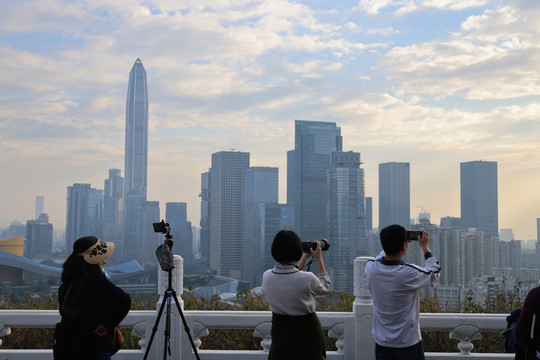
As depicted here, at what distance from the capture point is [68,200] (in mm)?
134750

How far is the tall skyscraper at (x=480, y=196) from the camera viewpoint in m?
117

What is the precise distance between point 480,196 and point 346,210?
30831 millimetres

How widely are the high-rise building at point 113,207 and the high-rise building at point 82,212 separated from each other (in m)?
2.43

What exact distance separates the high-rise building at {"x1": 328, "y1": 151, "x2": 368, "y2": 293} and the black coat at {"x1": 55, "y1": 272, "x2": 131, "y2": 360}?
352 feet

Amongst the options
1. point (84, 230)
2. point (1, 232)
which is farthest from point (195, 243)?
point (1, 232)

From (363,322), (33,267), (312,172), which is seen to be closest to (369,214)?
(312,172)

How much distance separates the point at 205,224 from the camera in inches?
4998

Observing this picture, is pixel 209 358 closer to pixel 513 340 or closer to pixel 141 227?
pixel 513 340

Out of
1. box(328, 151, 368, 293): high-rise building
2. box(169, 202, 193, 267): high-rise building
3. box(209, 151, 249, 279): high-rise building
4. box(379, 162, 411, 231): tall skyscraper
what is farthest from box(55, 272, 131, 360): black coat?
box(379, 162, 411, 231): tall skyscraper

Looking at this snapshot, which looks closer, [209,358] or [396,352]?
[396,352]

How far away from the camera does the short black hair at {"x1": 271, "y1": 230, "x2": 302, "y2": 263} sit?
326 cm

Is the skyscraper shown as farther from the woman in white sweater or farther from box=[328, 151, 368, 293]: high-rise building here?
the woman in white sweater

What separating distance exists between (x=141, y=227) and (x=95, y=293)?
13904 centimetres

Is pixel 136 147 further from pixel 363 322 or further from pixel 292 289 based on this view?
pixel 292 289
